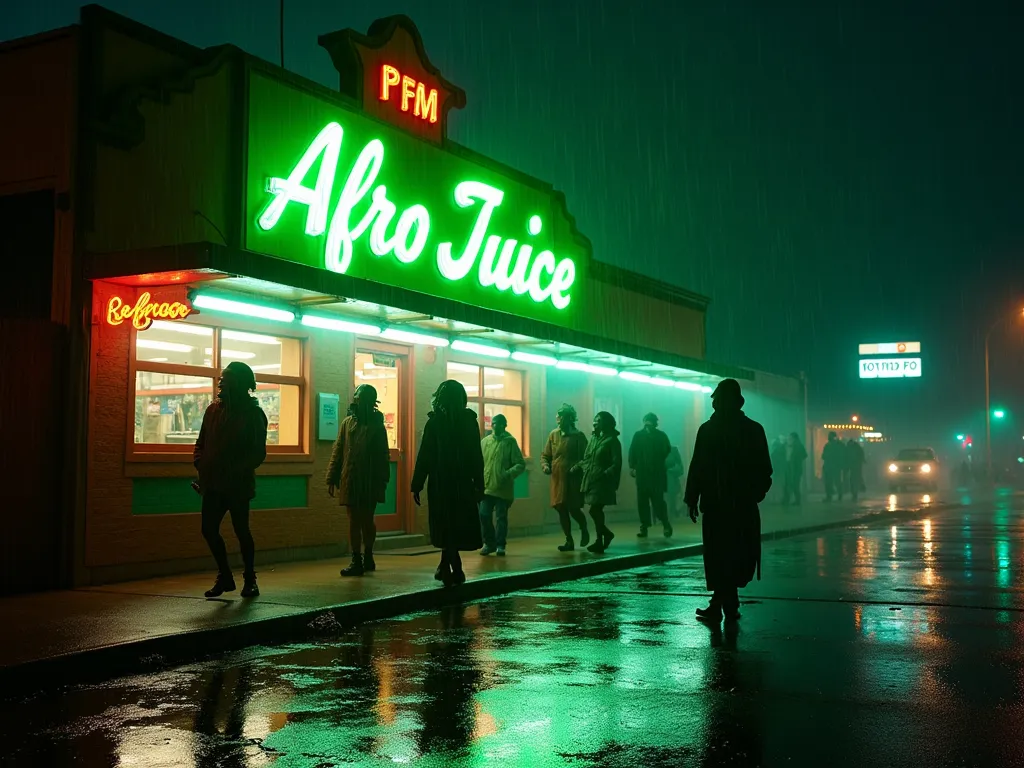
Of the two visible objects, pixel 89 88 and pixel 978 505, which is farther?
pixel 978 505

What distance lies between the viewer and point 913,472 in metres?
42.8

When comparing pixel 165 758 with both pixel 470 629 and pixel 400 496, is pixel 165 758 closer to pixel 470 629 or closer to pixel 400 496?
pixel 470 629

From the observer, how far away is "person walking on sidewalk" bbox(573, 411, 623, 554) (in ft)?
50.1

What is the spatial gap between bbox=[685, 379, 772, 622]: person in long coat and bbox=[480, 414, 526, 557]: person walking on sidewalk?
16.6ft

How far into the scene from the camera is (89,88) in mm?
11430

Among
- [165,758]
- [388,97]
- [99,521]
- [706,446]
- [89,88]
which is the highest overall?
[388,97]

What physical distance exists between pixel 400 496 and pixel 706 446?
7.12 m

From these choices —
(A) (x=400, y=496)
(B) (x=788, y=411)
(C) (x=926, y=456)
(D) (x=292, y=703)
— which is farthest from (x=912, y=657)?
(C) (x=926, y=456)

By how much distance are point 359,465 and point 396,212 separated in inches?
185

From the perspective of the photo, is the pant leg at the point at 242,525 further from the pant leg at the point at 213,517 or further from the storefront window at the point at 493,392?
the storefront window at the point at 493,392

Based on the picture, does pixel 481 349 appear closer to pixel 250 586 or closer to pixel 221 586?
pixel 250 586

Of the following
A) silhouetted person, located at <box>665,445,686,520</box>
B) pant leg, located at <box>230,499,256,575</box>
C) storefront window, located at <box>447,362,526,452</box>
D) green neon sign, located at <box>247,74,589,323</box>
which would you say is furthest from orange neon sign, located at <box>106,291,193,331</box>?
silhouetted person, located at <box>665,445,686,520</box>

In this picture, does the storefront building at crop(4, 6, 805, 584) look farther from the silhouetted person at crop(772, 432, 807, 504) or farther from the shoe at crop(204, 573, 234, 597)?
the silhouetted person at crop(772, 432, 807, 504)

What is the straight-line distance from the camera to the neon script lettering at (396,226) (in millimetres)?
13711
